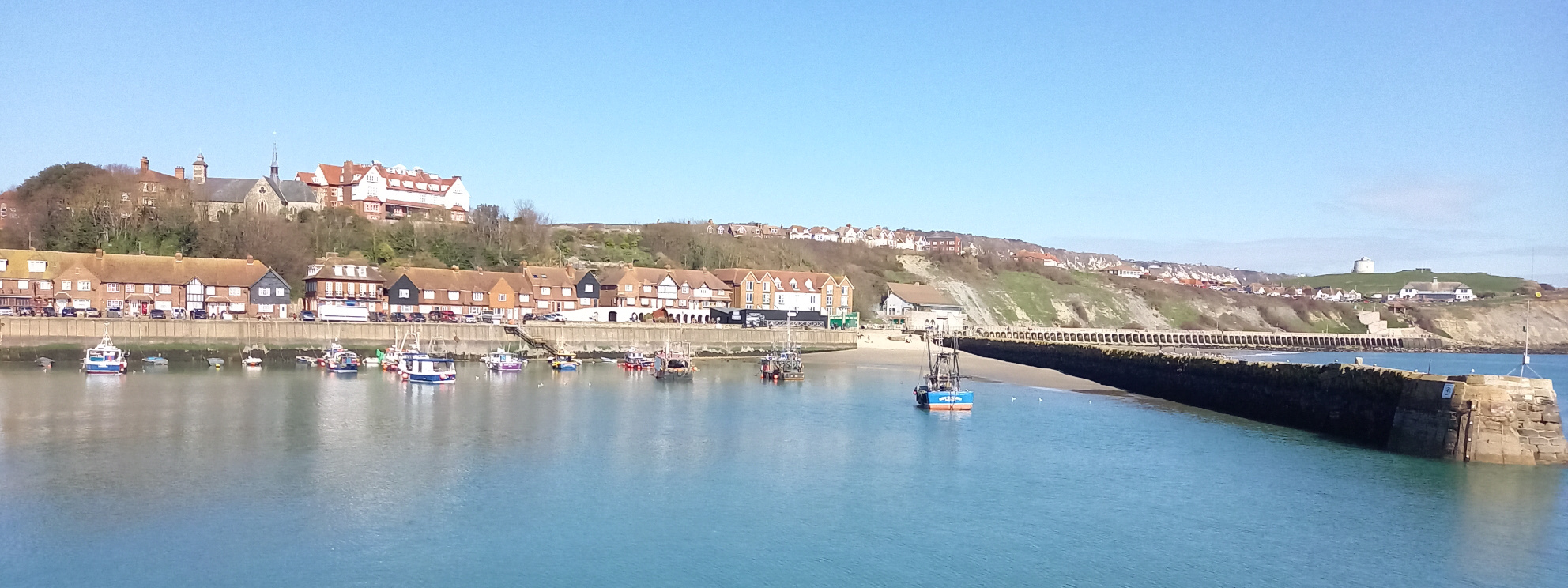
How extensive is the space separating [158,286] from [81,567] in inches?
→ 1975

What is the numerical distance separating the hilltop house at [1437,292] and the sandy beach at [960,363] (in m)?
117

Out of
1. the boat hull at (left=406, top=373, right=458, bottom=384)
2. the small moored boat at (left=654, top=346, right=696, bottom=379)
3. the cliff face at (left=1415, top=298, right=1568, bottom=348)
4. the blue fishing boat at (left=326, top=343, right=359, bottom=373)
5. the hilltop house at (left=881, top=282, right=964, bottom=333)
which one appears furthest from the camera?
the cliff face at (left=1415, top=298, right=1568, bottom=348)

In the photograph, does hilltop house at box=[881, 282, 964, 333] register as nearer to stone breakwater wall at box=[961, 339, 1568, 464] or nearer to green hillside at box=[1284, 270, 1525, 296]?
stone breakwater wall at box=[961, 339, 1568, 464]

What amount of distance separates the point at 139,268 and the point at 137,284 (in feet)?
4.08

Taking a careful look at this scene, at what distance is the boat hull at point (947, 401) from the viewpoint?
39.0 meters

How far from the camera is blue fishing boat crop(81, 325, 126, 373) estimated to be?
4606cm

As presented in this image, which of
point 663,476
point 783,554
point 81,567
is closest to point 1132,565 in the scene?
point 783,554

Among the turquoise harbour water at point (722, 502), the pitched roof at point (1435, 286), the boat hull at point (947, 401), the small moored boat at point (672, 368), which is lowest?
the turquoise harbour water at point (722, 502)

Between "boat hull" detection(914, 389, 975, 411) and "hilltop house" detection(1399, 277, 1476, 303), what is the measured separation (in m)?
141

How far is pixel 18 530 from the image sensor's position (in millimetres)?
18953

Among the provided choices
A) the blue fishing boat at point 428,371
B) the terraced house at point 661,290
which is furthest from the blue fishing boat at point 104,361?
the terraced house at point 661,290

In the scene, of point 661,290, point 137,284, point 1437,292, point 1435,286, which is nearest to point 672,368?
point 661,290

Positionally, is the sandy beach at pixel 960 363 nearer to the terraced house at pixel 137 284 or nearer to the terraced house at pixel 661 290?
→ the terraced house at pixel 661 290

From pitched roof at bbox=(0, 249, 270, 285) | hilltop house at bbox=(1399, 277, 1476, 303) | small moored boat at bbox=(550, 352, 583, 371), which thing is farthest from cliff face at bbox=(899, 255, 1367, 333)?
pitched roof at bbox=(0, 249, 270, 285)
